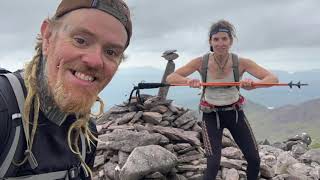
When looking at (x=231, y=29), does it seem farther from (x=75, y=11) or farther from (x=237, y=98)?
(x=75, y=11)

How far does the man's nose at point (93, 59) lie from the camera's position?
3352 mm

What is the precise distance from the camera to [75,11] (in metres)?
3.54

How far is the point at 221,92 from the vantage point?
10.5m

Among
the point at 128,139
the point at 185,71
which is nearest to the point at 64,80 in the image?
the point at 185,71

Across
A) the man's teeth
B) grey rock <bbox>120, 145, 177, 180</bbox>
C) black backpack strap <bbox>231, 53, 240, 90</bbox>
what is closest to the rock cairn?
grey rock <bbox>120, 145, 177, 180</bbox>

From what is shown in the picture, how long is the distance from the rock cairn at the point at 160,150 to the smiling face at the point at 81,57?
8.58 meters

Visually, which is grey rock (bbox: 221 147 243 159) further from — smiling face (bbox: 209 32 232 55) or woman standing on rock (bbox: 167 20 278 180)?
smiling face (bbox: 209 32 232 55)

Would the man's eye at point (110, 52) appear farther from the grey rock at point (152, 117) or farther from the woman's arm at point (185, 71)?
the grey rock at point (152, 117)

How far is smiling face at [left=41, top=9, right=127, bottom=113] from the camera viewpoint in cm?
339

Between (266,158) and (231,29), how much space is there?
7.77 m

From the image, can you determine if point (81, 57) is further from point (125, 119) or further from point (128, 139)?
point (125, 119)

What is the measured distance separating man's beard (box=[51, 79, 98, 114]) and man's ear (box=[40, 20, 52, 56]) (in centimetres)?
35

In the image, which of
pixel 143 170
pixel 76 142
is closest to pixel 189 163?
pixel 143 170

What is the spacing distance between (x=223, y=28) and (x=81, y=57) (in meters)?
7.34
